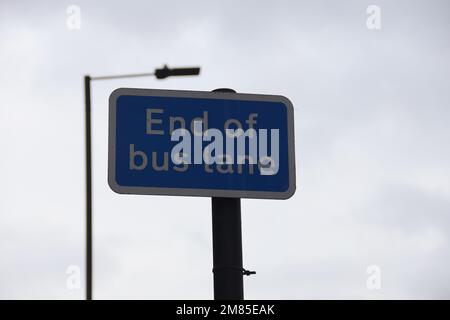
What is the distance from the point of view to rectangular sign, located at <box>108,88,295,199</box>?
5.78 metres

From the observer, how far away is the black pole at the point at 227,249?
5.70 m

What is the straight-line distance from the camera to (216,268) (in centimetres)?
578

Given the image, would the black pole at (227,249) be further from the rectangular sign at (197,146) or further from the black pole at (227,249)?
the rectangular sign at (197,146)

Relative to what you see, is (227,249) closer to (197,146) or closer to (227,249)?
(227,249)

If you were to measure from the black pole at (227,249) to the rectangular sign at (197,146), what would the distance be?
0.10 m

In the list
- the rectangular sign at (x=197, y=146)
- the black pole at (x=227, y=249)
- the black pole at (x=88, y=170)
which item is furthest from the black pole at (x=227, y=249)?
the black pole at (x=88, y=170)

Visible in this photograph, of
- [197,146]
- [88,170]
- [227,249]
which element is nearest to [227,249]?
[227,249]

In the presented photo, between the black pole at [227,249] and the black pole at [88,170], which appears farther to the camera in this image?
the black pole at [88,170]

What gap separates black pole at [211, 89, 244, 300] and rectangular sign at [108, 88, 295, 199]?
0.34 feet

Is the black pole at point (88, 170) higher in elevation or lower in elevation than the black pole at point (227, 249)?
higher

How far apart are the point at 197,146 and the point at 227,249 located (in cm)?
68
